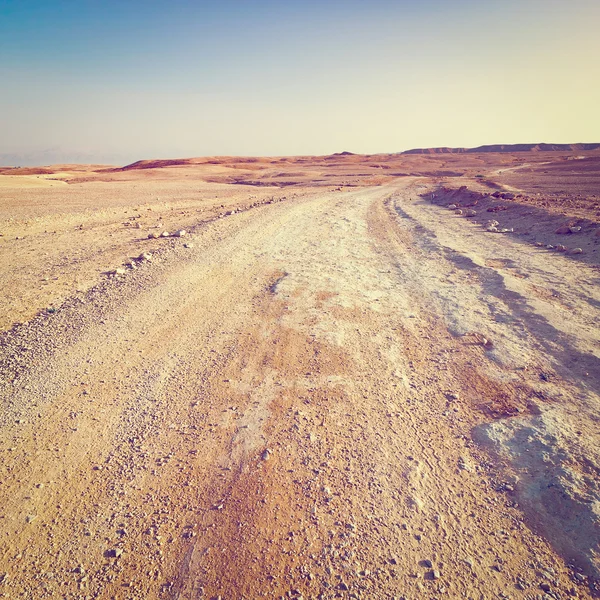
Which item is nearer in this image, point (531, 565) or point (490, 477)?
point (531, 565)

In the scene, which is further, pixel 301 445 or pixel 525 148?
pixel 525 148

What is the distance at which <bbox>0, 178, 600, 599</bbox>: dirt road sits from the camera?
250 centimetres

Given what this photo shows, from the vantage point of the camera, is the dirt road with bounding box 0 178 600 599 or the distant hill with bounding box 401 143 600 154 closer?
the dirt road with bounding box 0 178 600 599

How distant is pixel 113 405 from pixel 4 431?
0.94 metres

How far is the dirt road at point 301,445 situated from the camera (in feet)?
A: 8.20

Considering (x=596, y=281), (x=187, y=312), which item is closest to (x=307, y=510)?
(x=187, y=312)

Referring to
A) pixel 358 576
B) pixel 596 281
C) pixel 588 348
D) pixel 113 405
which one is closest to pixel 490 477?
pixel 358 576

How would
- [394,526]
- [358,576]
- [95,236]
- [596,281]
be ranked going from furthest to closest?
[95,236] < [596,281] < [394,526] < [358,576]

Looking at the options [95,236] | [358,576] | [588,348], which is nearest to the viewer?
[358,576]

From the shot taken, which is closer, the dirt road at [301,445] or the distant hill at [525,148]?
the dirt road at [301,445]

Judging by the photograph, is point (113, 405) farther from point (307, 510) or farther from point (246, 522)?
point (307, 510)

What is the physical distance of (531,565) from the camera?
2521mm

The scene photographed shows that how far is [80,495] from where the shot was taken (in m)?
2.96

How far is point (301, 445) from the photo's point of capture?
3484 millimetres
